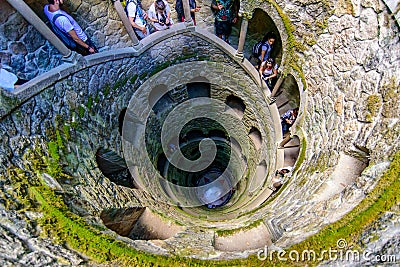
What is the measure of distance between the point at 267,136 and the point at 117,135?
516 centimetres

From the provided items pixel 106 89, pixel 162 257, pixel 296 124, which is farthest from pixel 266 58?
pixel 162 257

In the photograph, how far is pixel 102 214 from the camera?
6.21 m

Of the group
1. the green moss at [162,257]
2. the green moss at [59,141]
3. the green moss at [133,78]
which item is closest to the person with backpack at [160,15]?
the green moss at [133,78]

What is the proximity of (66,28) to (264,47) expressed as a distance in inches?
227

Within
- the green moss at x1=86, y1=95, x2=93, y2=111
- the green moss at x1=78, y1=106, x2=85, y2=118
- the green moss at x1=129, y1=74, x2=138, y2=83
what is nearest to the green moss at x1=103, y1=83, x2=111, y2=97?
the green moss at x1=86, y1=95, x2=93, y2=111

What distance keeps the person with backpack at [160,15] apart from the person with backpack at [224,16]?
186 cm

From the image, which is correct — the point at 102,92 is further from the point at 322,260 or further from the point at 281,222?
the point at 322,260

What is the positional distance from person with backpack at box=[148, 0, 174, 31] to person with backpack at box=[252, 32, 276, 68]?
3058mm

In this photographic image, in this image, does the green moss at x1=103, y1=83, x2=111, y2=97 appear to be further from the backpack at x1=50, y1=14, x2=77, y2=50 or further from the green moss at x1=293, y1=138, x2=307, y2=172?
the green moss at x1=293, y1=138, x2=307, y2=172

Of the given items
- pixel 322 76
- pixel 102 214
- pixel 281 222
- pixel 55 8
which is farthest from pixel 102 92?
pixel 322 76

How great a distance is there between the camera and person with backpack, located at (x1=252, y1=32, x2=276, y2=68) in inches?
355

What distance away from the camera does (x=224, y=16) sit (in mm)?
9266

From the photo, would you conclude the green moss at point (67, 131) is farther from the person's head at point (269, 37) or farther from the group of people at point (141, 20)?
the person's head at point (269, 37)

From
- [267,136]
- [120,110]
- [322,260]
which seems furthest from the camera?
[267,136]
